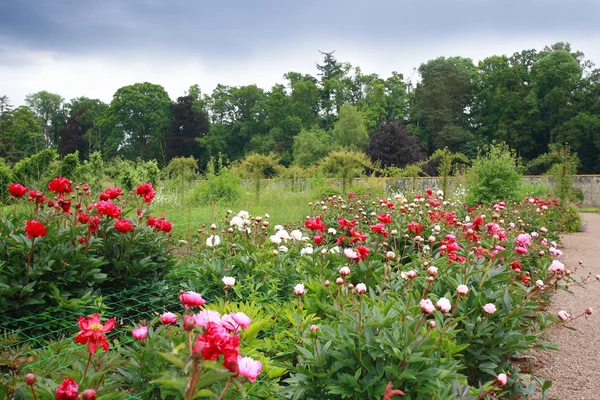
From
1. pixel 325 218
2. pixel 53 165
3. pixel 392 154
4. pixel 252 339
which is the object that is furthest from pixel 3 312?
pixel 392 154

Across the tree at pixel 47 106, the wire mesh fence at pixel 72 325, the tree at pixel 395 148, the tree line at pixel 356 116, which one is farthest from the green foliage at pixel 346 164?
the tree at pixel 47 106

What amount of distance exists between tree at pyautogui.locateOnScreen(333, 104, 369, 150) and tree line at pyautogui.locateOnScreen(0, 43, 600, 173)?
0.07m

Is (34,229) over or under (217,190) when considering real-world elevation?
over

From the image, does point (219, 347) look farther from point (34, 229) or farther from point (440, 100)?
point (440, 100)

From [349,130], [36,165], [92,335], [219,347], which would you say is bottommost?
[36,165]

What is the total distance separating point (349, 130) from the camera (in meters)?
32.2

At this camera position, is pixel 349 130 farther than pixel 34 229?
Yes

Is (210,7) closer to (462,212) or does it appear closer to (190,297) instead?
(462,212)

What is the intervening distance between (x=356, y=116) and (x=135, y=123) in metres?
20.6

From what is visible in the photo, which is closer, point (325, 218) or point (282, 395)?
point (282, 395)

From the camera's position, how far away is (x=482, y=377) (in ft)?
7.41

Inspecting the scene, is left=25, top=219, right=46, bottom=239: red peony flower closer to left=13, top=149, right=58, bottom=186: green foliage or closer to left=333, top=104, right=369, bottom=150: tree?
left=13, top=149, right=58, bottom=186: green foliage

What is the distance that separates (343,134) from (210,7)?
27288mm

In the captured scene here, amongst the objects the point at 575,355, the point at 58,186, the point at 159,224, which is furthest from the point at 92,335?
the point at 575,355
